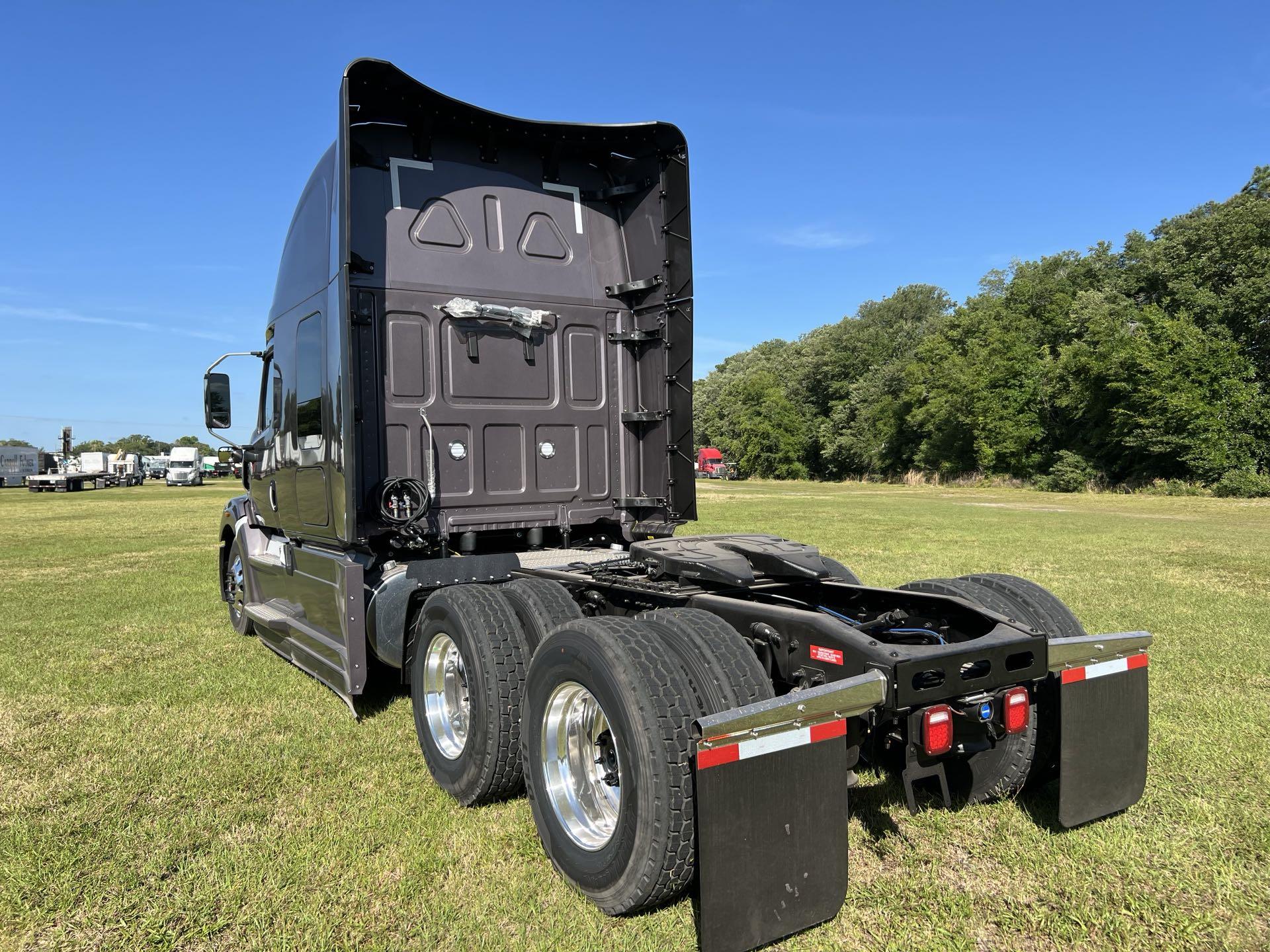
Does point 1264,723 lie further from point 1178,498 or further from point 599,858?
point 1178,498

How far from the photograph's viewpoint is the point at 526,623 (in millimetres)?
3859

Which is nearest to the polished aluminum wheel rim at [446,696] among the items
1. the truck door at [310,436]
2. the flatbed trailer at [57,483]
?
the truck door at [310,436]

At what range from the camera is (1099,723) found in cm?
310

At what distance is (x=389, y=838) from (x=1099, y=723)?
2.81 meters

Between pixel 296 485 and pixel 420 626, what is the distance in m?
1.97

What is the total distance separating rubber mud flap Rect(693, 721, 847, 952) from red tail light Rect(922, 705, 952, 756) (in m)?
0.39

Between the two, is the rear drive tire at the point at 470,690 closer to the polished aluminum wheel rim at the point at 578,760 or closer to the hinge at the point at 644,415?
the polished aluminum wheel rim at the point at 578,760

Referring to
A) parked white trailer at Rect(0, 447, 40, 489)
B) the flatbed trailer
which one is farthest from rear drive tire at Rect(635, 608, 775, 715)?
parked white trailer at Rect(0, 447, 40, 489)

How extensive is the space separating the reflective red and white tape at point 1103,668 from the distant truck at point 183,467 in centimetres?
7183

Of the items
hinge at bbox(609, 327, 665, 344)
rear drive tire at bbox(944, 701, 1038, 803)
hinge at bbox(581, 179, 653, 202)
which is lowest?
rear drive tire at bbox(944, 701, 1038, 803)

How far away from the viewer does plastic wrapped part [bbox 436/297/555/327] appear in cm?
518

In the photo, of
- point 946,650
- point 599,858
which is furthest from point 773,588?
point 599,858

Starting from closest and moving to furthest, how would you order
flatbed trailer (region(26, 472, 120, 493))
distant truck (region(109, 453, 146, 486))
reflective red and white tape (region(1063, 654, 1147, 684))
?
reflective red and white tape (region(1063, 654, 1147, 684)) < flatbed trailer (region(26, 472, 120, 493)) < distant truck (region(109, 453, 146, 486))

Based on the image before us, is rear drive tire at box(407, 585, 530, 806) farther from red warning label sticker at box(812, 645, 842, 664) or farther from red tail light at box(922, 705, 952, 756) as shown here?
red tail light at box(922, 705, 952, 756)
